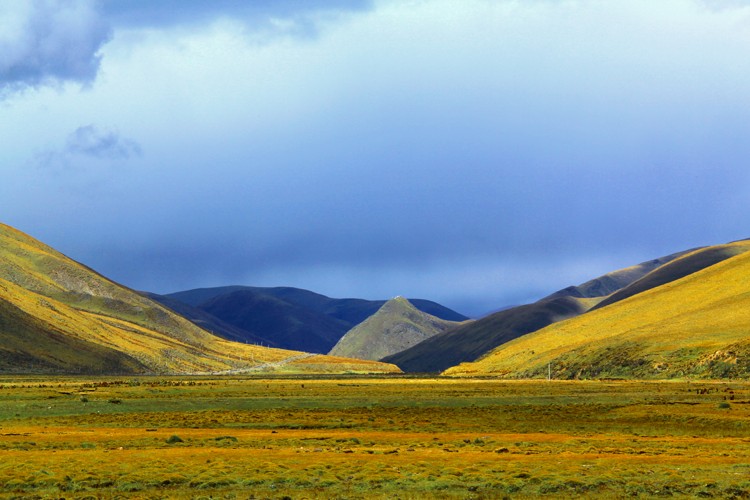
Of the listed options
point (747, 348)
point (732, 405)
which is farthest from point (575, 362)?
point (732, 405)

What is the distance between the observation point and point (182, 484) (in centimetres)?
3488

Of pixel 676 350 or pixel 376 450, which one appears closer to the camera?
pixel 376 450

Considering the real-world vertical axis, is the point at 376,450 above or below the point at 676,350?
below

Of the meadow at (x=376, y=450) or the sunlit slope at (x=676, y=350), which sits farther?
the sunlit slope at (x=676, y=350)

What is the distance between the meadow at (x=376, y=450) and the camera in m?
33.9

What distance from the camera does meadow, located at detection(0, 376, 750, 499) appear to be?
33906 millimetres

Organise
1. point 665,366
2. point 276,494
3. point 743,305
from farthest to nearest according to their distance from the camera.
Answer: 1. point 743,305
2. point 665,366
3. point 276,494

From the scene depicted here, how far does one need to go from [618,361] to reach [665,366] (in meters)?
16.3

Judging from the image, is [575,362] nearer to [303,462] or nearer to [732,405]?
[732,405]

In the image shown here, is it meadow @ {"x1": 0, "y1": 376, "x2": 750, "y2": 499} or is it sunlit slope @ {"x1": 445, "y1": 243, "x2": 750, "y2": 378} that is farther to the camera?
sunlit slope @ {"x1": 445, "y1": 243, "x2": 750, "y2": 378}

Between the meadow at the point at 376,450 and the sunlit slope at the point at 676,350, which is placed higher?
the sunlit slope at the point at 676,350

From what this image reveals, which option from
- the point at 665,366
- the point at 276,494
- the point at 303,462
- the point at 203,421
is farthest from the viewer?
the point at 665,366

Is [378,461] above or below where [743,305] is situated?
below

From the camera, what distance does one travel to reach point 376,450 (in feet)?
149
